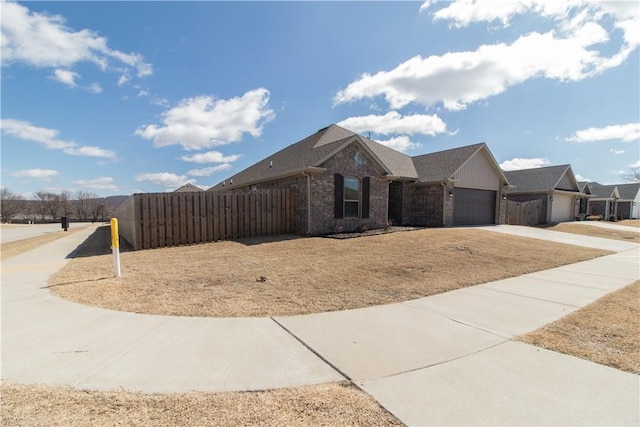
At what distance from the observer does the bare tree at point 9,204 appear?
6069cm

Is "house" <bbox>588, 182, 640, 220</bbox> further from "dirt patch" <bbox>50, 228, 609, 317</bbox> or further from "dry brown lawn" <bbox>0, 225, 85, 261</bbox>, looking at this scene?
"dry brown lawn" <bbox>0, 225, 85, 261</bbox>

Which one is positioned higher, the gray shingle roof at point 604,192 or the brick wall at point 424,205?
the gray shingle roof at point 604,192

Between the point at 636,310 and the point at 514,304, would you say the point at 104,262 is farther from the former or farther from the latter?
the point at 636,310

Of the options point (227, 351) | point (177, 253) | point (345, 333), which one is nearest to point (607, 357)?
point (345, 333)

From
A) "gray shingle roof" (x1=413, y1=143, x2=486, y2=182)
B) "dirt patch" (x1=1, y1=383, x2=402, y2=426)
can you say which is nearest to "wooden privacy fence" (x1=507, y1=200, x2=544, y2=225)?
"gray shingle roof" (x1=413, y1=143, x2=486, y2=182)

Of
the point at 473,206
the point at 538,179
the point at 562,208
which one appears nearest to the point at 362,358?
the point at 473,206

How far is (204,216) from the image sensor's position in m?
13.2

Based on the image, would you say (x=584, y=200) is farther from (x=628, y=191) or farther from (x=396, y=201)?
(x=396, y=201)

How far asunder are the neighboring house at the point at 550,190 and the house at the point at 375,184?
8384mm

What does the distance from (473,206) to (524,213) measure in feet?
24.8

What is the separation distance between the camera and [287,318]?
15.7 ft

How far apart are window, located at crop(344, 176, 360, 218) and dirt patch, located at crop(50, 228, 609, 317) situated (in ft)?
10.2

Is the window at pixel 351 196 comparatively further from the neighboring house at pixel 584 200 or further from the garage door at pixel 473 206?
the neighboring house at pixel 584 200

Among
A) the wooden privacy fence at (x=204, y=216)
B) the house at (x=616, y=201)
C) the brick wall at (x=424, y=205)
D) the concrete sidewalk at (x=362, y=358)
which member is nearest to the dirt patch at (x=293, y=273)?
the concrete sidewalk at (x=362, y=358)
